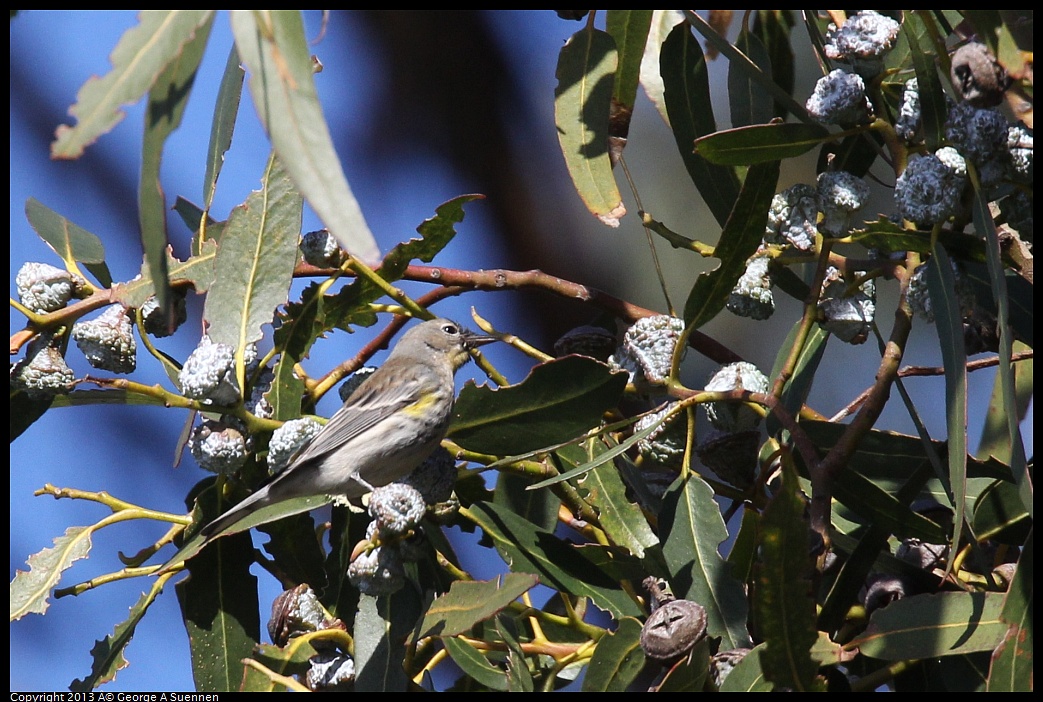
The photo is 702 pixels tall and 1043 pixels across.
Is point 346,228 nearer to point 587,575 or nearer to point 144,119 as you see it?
point 144,119

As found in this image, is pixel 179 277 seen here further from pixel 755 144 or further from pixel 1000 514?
pixel 1000 514

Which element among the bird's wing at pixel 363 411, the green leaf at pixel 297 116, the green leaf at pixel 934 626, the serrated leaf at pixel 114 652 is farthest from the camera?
the bird's wing at pixel 363 411

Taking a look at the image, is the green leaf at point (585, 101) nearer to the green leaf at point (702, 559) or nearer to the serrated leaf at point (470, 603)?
the green leaf at point (702, 559)

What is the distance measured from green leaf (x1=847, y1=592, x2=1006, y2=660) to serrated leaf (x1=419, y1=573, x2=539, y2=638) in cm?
45

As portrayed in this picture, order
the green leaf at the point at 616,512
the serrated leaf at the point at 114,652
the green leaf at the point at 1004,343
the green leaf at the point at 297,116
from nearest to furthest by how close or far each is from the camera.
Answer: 1. the green leaf at the point at 297,116
2. the green leaf at the point at 1004,343
3. the green leaf at the point at 616,512
4. the serrated leaf at the point at 114,652

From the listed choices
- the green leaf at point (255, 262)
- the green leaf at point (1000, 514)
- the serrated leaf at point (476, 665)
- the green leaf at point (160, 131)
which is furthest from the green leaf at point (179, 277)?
the green leaf at point (1000, 514)

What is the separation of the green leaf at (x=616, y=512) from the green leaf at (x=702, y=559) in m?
0.06

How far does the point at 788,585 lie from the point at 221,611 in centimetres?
95

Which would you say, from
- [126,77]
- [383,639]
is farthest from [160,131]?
[383,639]

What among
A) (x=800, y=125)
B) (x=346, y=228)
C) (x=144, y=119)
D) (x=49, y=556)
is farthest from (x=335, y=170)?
(x=49, y=556)

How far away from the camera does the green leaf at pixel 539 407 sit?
1.51 m

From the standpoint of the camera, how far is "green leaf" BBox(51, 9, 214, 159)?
1022 millimetres

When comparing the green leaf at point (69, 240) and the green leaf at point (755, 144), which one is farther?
the green leaf at point (69, 240)
